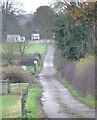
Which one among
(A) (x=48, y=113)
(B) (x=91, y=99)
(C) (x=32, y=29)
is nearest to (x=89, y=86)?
(B) (x=91, y=99)

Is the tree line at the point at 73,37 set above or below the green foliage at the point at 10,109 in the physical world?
above

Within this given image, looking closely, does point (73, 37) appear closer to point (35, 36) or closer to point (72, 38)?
point (72, 38)

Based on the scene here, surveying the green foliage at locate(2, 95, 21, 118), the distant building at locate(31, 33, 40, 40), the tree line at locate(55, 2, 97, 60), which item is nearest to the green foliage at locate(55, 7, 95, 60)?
the tree line at locate(55, 2, 97, 60)

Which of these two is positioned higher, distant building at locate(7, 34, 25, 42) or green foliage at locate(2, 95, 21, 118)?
distant building at locate(7, 34, 25, 42)

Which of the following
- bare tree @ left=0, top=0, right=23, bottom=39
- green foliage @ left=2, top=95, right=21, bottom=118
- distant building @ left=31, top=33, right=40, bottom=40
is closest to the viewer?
green foliage @ left=2, top=95, right=21, bottom=118

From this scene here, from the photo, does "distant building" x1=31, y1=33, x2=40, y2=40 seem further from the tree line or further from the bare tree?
the tree line

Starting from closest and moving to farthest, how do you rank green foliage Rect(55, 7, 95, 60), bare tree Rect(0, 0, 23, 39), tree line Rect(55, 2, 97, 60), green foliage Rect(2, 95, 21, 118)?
green foliage Rect(2, 95, 21, 118) → tree line Rect(55, 2, 97, 60) → green foliage Rect(55, 7, 95, 60) → bare tree Rect(0, 0, 23, 39)

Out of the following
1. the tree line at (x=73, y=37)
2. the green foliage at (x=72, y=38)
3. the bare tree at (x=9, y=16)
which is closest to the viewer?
the tree line at (x=73, y=37)

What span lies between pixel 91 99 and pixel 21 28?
5116 centimetres

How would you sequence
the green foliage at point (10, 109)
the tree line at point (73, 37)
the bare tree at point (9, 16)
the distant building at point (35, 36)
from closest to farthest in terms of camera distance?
the green foliage at point (10, 109) → the tree line at point (73, 37) → the bare tree at point (9, 16) → the distant building at point (35, 36)

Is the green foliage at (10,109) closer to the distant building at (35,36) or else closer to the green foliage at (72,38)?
the green foliage at (72,38)

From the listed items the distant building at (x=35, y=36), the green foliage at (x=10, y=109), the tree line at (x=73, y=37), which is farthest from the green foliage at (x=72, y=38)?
the distant building at (x=35, y=36)

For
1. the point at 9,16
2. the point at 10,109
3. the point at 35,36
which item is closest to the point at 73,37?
the point at 10,109

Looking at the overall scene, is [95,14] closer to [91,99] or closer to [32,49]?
[91,99]
